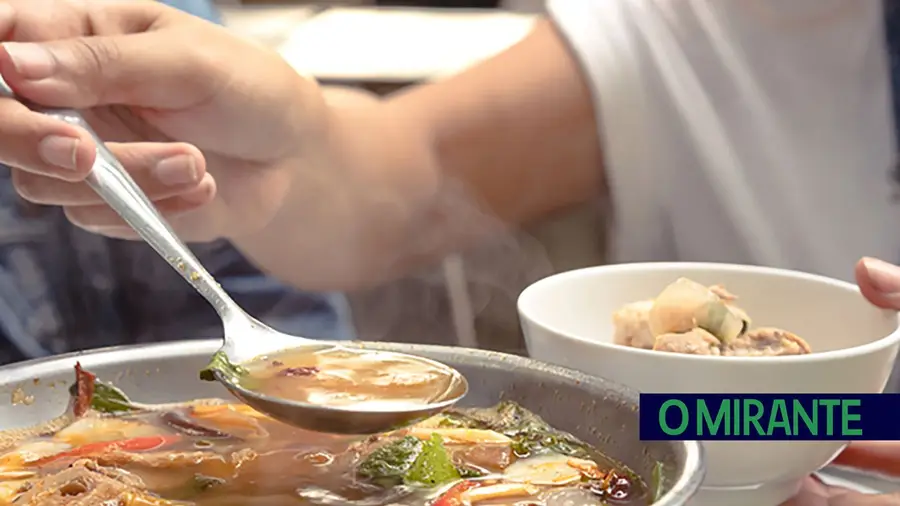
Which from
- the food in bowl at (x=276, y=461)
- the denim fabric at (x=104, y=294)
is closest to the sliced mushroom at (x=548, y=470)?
the food in bowl at (x=276, y=461)

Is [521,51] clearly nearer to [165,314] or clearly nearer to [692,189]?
[692,189]

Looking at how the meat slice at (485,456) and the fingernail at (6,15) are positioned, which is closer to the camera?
the meat slice at (485,456)

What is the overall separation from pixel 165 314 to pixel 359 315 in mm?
277

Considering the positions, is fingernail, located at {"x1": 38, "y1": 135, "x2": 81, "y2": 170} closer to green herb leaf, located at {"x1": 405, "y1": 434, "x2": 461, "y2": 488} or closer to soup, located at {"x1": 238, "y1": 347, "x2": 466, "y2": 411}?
soup, located at {"x1": 238, "y1": 347, "x2": 466, "y2": 411}

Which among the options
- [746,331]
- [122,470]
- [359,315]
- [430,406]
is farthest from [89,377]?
[359,315]

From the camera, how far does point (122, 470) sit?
21.4 inches

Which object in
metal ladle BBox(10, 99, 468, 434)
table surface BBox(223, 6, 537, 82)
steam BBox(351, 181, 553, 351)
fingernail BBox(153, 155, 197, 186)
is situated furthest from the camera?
table surface BBox(223, 6, 537, 82)

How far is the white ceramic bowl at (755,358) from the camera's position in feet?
1.98

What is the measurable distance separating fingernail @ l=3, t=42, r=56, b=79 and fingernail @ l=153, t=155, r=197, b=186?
128 mm

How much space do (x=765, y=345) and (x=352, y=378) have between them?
0.30 metres

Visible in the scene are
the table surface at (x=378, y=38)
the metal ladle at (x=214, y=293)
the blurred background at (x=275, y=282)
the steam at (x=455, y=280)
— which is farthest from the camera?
the table surface at (x=378, y=38)

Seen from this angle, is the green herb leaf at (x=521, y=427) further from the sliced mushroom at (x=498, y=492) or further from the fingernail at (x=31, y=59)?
the fingernail at (x=31, y=59)

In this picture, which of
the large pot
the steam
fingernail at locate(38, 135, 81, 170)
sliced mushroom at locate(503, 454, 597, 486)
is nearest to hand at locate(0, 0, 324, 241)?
fingernail at locate(38, 135, 81, 170)

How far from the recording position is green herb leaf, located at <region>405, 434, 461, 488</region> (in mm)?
531
